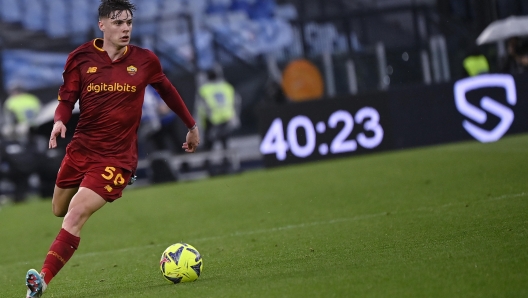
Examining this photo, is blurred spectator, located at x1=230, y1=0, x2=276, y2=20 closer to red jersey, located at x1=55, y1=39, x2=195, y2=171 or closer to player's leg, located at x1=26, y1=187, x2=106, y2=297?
red jersey, located at x1=55, y1=39, x2=195, y2=171

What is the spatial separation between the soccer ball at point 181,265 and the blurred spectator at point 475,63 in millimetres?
14314

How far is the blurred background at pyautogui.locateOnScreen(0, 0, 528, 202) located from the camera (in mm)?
20891

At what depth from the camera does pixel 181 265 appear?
6.69 m

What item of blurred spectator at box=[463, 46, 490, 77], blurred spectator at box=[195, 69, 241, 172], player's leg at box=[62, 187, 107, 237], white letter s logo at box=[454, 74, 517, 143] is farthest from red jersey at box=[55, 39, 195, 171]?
blurred spectator at box=[195, 69, 241, 172]

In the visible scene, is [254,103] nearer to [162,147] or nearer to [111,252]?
[162,147]

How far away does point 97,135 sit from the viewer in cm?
680

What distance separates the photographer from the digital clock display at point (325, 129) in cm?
1750

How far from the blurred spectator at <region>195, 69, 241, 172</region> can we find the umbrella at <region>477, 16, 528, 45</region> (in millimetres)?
5807

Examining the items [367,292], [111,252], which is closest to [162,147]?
[111,252]

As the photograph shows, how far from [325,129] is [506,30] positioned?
536 centimetres

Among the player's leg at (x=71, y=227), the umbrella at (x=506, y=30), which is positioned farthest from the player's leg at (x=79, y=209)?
the umbrella at (x=506, y=30)

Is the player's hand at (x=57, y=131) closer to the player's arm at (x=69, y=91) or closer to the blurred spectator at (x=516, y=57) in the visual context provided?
A: the player's arm at (x=69, y=91)

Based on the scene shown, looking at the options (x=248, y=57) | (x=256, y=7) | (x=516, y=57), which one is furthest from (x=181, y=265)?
(x=256, y=7)

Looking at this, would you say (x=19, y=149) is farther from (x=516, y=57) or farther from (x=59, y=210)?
(x=59, y=210)
